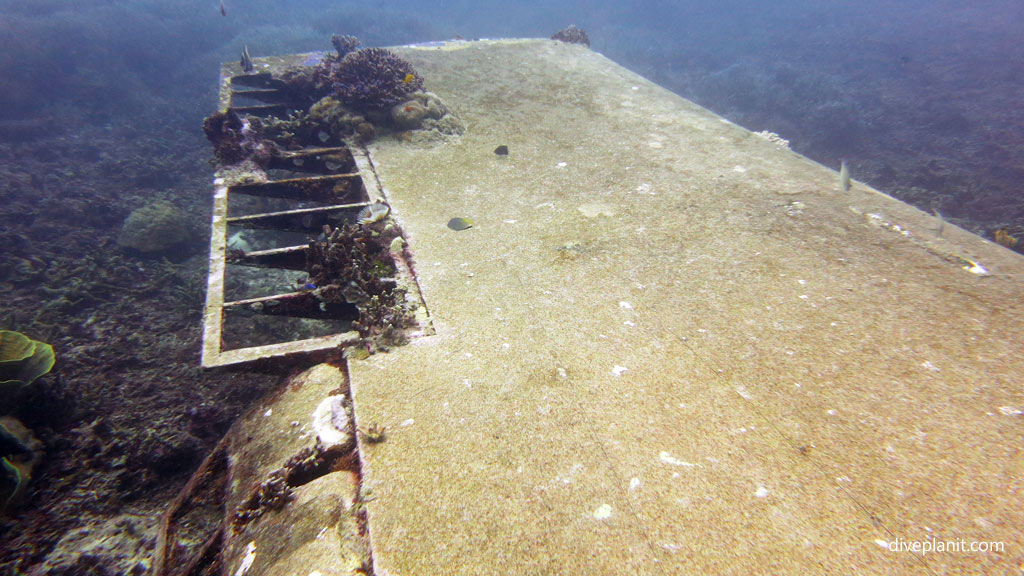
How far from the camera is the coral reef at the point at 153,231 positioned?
729 cm

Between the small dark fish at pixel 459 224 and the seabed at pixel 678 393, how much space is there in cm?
5

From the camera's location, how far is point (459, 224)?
3643 mm

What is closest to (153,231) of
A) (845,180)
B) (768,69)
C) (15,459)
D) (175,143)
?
(15,459)

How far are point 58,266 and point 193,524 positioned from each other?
7.01m

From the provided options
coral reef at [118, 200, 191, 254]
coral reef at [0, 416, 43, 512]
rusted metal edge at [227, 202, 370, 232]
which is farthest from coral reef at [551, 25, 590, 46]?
coral reef at [0, 416, 43, 512]

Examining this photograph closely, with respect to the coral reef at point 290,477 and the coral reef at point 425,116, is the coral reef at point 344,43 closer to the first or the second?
the coral reef at point 425,116

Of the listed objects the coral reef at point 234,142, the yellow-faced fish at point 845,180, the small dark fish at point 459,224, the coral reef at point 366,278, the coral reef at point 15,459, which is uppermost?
the yellow-faced fish at point 845,180

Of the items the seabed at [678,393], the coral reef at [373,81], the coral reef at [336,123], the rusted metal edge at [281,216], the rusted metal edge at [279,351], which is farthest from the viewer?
the coral reef at [373,81]

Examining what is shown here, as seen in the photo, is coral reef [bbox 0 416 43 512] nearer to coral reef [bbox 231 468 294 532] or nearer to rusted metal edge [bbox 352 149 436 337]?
coral reef [bbox 231 468 294 532]

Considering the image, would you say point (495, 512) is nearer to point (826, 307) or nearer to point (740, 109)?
point (826, 307)

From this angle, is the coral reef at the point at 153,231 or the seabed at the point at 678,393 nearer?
the seabed at the point at 678,393

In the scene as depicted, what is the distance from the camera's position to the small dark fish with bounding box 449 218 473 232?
11.9 feet

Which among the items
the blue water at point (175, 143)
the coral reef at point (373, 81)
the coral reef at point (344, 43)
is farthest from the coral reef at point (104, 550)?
the coral reef at point (344, 43)

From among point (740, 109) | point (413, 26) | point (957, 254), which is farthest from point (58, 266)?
point (413, 26)
